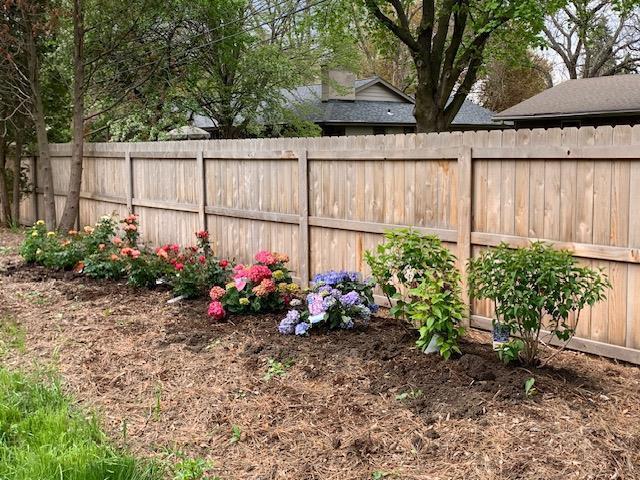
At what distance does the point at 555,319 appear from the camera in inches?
157

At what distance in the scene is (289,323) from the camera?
17.4ft

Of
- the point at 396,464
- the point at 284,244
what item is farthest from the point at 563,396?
the point at 284,244

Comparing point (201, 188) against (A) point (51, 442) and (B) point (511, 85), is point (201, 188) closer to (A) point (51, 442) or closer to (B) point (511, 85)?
(A) point (51, 442)

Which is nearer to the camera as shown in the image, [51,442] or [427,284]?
[51,442]

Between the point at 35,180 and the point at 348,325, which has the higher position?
the point at 35,180

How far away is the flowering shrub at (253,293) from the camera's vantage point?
5812 mm

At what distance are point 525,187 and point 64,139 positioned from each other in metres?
12.6

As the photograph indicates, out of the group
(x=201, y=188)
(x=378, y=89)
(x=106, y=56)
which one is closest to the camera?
(x=201, y=188)

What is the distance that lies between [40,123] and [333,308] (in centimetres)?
818

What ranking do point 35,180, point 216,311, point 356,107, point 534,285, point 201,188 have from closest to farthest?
1. point 534,285
2. point 216,311
3. point 201,188
4. point 35,180
5. point 356,107

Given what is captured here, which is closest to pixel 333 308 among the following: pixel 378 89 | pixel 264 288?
pixel 264 288

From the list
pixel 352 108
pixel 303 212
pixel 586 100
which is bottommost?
pixel 303 212

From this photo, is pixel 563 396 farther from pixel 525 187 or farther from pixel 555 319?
pixel 525 187

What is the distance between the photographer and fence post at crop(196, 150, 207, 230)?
8.57 meters
